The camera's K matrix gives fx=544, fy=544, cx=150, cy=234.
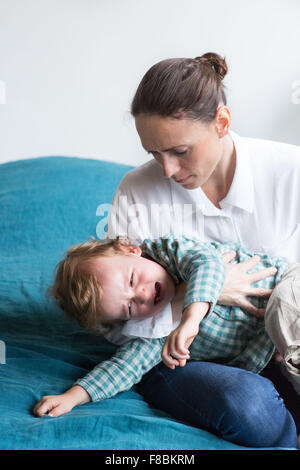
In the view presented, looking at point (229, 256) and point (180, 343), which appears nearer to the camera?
point (180, 343)

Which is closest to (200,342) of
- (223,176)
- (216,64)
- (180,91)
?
(223,176)

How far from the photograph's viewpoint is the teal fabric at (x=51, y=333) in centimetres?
115

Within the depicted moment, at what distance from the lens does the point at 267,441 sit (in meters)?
1.16

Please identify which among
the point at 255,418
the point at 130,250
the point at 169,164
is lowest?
the point at 255,418

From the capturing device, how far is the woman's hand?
4.50 feet

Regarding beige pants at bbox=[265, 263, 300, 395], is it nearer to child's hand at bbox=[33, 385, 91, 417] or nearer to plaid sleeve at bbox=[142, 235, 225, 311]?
plaid sleeve at bbox=[142, 235, 225, 311]

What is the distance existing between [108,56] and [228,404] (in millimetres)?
1995

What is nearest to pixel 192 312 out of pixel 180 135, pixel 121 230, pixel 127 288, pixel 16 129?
pixel 127 288

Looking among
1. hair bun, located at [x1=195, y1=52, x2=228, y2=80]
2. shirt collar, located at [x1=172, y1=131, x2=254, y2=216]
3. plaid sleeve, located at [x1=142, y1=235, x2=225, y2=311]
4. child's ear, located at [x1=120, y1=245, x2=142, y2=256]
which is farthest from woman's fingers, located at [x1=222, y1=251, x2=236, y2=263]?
hair bun, located at [x1=195, y1=52, x2=228, y2=80]

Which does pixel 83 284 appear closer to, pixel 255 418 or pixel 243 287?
pixel 243 287

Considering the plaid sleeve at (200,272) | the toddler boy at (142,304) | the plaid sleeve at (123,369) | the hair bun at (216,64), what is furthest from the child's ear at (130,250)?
the hair bun at (216,64)

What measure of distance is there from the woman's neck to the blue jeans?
1.67 feet

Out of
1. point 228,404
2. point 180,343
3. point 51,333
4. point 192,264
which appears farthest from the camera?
point 51,333

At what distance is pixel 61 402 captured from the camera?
1271 millimetres
